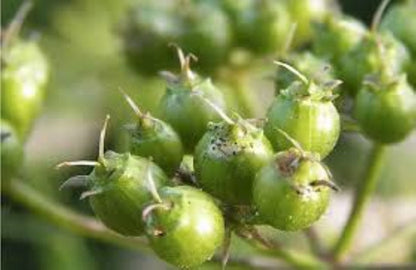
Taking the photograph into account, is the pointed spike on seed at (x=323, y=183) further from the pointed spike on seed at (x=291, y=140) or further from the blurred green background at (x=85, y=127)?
the blurred green background at (x=85, y=127)

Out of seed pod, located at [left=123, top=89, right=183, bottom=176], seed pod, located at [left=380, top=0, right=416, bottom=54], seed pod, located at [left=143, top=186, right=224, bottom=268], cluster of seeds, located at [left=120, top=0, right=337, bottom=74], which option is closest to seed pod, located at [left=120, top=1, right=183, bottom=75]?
cluster of seeds, located at [left=120, top=0, right=337, bottom=74]

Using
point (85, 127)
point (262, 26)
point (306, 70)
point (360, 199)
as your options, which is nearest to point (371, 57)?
point (306, 70)

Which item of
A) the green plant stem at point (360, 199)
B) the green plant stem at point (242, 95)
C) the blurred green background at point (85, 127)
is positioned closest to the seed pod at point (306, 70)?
the green plant stem at point (360, 199)

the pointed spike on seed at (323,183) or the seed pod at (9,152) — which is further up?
the pointed spike on seed at (323,183)

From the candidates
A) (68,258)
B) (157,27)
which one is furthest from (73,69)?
(157,27)

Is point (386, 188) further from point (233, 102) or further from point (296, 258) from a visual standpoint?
point (296, 258)

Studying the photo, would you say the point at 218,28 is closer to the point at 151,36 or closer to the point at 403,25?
the point at 151,36
